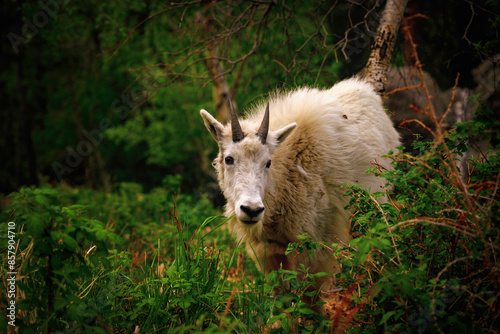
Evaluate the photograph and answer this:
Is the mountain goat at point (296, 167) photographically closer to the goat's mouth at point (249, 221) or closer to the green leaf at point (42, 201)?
the goat's mouth at point (249, 221)

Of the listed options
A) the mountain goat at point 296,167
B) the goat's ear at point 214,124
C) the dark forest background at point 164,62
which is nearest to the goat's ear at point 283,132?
the mountain goat at point 296,167

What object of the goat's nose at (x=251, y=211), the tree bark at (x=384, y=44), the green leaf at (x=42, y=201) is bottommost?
the goat's nose at (x=251, y=211)

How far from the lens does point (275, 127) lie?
4.42 meters

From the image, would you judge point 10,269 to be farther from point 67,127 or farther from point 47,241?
point 67,127

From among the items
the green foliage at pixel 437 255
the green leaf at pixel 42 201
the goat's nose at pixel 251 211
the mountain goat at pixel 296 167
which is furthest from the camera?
the mountain goat at pixel 296 167

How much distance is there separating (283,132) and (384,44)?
7.94 feet

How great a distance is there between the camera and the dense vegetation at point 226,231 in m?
2.32

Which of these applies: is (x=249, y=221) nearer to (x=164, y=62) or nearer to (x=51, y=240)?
(x=51, y=240)

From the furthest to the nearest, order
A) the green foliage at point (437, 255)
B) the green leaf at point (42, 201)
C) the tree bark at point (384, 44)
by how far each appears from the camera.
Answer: the tree bark at point (384, 44) → the green leaf at point (42, 201) → the green foliage at point (437, 255)

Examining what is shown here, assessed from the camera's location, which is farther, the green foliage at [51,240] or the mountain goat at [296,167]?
the mountain goat at [296,167]

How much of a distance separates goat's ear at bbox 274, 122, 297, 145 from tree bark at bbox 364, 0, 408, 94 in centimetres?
204

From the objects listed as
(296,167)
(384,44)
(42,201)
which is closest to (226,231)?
(296,167)

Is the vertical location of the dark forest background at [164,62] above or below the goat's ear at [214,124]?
above

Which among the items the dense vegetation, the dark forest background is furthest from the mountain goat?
the dark forest background
